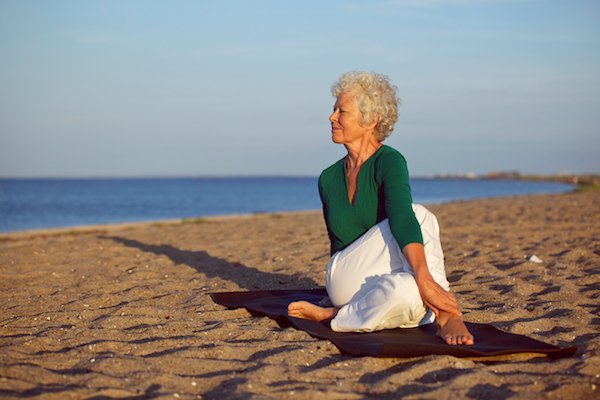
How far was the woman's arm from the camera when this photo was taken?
12.8 ft

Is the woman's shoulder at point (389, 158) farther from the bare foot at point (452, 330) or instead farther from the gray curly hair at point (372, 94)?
the bare foot at point (452, 330)

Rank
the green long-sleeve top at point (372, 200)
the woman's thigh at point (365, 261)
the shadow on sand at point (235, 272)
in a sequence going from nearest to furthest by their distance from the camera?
the green long-sleeve top at point (372, 200) < the woman's thigh at point (365, 261) < the shadow on sand at point (235, 272)

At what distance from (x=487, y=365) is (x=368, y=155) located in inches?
64.5

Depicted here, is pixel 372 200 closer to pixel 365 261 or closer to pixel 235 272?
pixel 365 261

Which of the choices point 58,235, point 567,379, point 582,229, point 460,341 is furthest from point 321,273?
point 58,235

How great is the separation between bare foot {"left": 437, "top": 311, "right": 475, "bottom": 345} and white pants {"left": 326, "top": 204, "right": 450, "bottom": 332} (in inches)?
6.9

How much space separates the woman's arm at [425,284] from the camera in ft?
12.8

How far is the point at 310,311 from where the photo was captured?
4.48 metres

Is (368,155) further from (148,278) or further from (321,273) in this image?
(148,278)

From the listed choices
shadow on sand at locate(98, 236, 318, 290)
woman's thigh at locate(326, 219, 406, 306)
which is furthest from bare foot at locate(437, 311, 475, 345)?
shadow on sand at locate(98, 236, 318, 290)

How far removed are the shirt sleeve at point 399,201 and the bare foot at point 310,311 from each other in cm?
77

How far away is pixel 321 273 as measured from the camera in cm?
699

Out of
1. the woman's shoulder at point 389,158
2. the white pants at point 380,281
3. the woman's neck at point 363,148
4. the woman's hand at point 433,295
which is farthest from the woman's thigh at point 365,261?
the woman's neck at point 363,148

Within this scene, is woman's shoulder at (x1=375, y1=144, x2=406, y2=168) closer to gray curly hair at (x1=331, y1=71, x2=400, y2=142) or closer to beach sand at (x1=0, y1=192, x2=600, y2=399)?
gray curly hair at (x1=331, y1=71, x2=400, y2=142)
